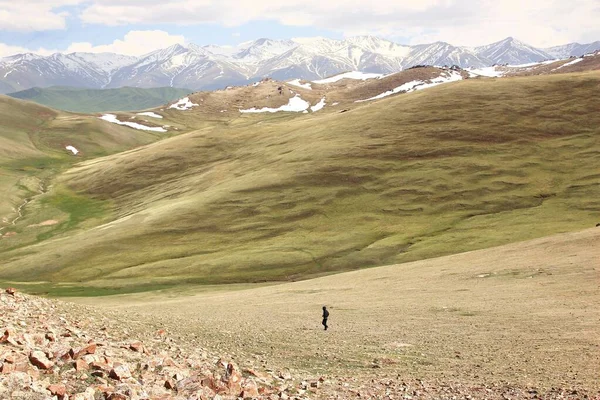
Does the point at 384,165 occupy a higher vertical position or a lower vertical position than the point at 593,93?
lower

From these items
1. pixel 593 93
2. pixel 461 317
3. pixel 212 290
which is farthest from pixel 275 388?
pixel 593 93

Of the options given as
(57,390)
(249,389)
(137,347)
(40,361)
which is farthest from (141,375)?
(249,389)

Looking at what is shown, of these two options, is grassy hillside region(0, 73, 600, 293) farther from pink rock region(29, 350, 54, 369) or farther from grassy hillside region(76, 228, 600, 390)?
pink rock region(29, 350, 54, 369)

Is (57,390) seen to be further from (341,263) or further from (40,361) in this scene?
(341,263)

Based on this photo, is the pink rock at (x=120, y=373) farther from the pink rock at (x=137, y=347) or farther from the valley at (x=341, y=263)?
the pink rock at (x=137, y=347)

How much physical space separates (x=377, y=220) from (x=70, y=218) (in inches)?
3756

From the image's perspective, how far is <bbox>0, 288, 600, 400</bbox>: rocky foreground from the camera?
19.9m

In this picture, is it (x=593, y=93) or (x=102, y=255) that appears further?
(x=593, y=93)

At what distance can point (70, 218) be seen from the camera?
161 meters

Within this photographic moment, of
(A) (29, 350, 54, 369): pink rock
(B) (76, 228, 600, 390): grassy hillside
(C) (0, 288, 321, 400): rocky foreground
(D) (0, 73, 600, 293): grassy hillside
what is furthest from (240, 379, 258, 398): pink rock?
(D) (0, 73, 600, 293): grassy hillside

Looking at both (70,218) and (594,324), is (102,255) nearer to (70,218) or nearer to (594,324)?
(70,218)

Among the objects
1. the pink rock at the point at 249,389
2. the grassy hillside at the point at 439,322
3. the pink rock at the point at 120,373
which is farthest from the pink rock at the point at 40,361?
the grassy hillside at the point at 439,322

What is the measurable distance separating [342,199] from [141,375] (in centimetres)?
11078

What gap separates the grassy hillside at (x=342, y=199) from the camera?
328 feet
